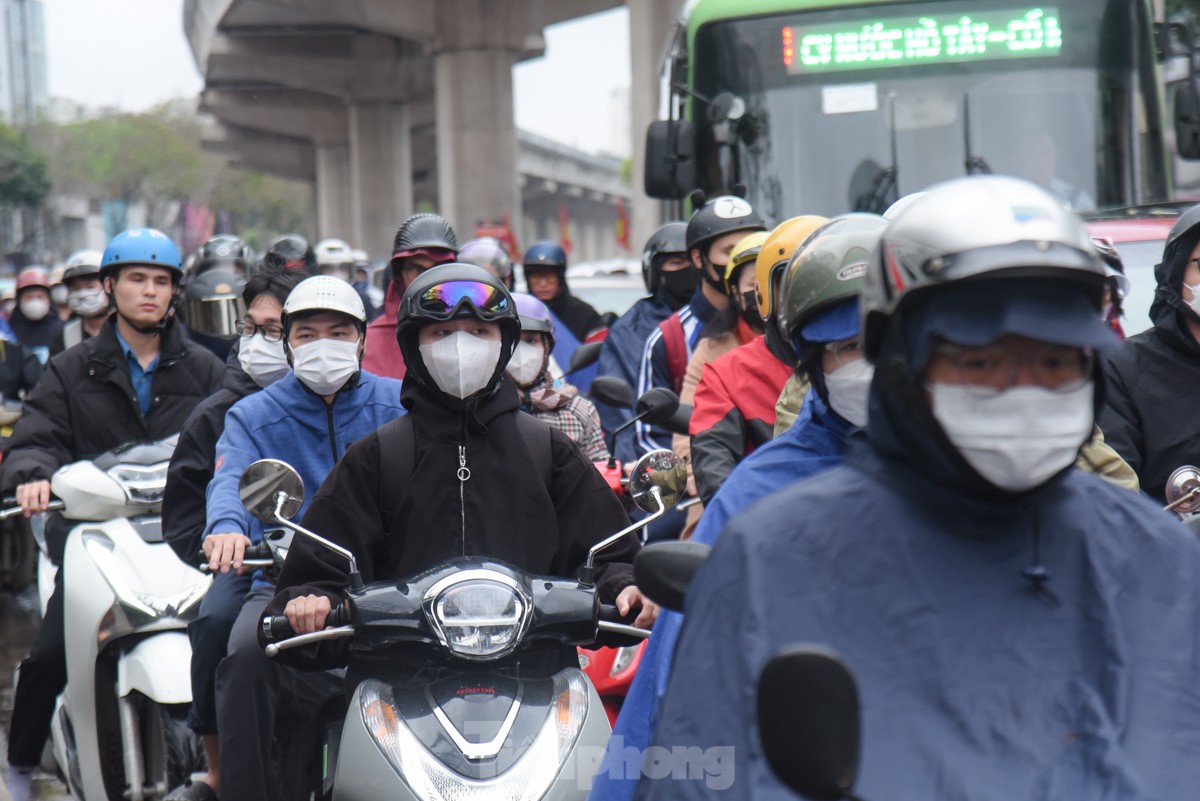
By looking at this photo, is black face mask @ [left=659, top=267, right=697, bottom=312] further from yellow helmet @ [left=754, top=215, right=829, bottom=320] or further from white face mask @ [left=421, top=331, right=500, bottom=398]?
white face mask @ [left=421, top=331, right=500, bottom=398]

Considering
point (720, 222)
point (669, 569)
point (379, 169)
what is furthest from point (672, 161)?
point (379, 169)

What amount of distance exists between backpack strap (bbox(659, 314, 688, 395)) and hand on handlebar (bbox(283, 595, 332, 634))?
3.33 m

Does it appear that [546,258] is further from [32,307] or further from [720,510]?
[720,510]

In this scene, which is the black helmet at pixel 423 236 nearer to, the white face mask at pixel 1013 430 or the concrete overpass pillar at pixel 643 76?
the white face mask at pixel 1013 430

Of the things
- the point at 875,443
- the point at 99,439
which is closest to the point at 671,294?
the point at 99,439

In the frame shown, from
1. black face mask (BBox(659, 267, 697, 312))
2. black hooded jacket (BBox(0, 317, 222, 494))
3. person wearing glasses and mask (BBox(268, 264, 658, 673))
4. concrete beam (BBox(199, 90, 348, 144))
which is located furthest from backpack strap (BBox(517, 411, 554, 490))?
concrete beam (BBox(199, 90, 348, 144))

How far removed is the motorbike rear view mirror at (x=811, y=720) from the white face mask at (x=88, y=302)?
9210 millimetres

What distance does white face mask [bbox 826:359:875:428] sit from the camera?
3.78 m

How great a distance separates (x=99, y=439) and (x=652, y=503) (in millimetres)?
3362

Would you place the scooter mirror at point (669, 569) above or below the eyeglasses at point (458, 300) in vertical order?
below

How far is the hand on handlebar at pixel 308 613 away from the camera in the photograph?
4.52m

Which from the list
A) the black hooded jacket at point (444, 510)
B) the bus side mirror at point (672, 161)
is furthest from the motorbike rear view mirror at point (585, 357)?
the black hooded jacket at point (444, 510)

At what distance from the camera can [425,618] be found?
435 cm

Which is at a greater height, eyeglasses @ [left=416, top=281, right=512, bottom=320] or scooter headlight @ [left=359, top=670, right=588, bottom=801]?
eyeglasses @ [left=416, top=281, right=512, bottom=320]
